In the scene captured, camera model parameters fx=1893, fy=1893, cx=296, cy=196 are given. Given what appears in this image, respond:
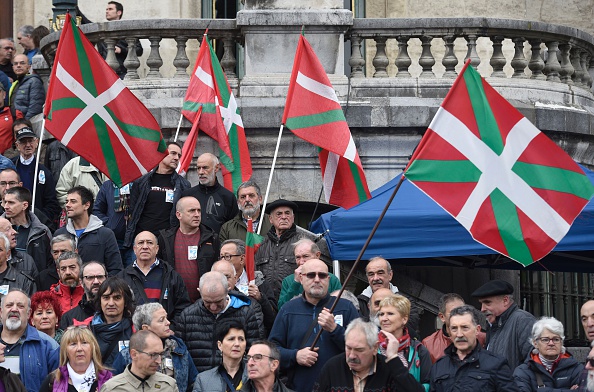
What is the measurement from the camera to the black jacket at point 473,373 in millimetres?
13828

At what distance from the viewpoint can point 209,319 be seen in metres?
14.9

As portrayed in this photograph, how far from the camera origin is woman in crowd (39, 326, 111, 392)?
13820 mm

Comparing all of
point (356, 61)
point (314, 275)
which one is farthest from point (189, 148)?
point (314, 275)

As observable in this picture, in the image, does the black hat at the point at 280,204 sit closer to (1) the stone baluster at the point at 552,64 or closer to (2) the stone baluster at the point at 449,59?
(2) the stone baluster at the point at 449,59

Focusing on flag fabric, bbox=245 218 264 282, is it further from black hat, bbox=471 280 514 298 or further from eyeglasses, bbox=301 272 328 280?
black hat, bbox=471 280 514 298

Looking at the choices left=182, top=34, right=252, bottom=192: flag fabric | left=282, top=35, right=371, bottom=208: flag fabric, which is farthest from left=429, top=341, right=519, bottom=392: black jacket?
left=182, top=34, right=252, bottom=192: flag fabric

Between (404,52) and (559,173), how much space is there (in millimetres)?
6174

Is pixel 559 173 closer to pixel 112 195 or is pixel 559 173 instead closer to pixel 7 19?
pixel 112 195

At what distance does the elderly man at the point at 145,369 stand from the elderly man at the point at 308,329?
1.07 metres

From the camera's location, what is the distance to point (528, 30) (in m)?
20.5

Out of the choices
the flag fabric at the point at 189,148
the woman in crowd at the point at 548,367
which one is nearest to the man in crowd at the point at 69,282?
the flag fabric at the point at 189,148

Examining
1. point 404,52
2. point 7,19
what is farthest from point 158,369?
point 7,19

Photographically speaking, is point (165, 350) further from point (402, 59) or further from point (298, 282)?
point (402, 59)

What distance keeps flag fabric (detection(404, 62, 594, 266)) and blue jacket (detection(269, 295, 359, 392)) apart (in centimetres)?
123
